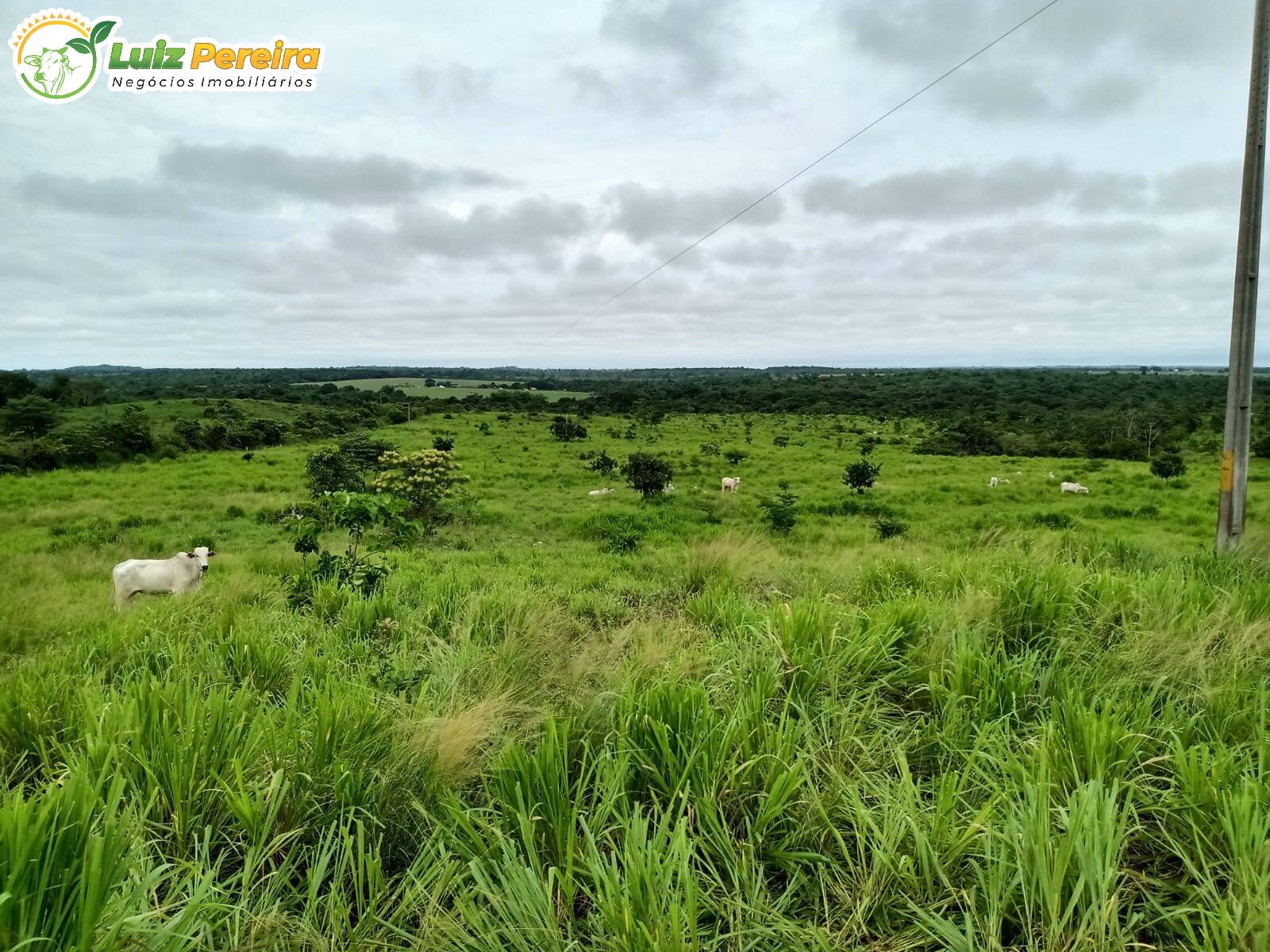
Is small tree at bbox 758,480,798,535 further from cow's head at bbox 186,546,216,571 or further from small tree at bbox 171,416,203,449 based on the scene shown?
small tree at bbox 171,416,203,449

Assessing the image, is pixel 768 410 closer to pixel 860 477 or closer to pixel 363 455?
pixel 860 477

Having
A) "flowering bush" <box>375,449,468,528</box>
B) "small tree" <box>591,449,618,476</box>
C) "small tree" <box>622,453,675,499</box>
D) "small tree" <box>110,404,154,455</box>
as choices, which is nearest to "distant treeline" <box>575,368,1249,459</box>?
"small tree" <box>591,449,618,476</box>

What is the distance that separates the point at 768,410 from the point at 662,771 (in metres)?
72.5

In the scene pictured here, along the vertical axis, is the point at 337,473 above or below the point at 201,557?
above

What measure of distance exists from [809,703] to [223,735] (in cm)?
Result: 276

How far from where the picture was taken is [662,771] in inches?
107

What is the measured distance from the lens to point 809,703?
3.38 meters

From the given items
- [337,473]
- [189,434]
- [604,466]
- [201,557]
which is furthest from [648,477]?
[189,434]

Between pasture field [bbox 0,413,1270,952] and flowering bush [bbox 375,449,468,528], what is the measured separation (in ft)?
29.2

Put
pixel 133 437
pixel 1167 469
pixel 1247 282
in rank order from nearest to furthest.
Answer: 1. pixel 1247 282
2. pixel 1167 469
3. pixel 133 437

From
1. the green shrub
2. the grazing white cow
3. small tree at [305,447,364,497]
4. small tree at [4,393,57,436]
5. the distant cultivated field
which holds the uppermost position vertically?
the distant cultivated field

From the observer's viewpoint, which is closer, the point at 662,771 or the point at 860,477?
the point at 662,771

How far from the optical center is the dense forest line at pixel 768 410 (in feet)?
115

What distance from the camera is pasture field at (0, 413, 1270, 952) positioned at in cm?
200
